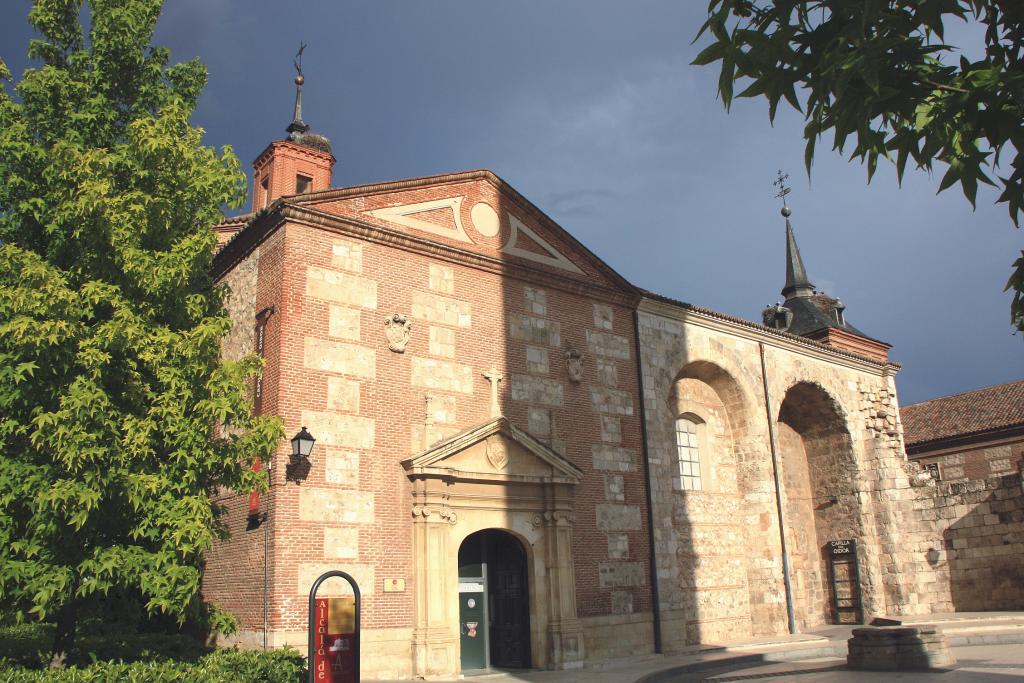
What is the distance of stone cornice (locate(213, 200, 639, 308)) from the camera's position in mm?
14844

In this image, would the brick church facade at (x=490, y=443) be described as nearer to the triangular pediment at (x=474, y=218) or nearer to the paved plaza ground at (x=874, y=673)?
the triangular pediment at (x=474, y=218)

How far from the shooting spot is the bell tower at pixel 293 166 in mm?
30266

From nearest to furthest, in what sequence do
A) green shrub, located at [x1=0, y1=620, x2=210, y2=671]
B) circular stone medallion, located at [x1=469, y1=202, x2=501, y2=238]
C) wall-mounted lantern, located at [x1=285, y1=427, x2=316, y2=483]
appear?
green shrub, located at [x1=0, y1=620, x2=210, y2=671] < wall-mounted lantern, located at [x1=285, y1=427, x2=316, y2=483] < circular stone medallion, located at [x1=469, y1=202, x2=501, y2=238]

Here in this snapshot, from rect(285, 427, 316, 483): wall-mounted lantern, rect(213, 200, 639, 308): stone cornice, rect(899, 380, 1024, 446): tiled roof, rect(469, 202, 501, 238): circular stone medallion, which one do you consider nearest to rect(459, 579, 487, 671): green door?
rect(285, 427, 316, 483): wall-mounted lantern

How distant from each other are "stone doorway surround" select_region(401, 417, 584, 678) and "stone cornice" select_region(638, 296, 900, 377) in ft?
18.9

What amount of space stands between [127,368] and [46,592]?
263cm

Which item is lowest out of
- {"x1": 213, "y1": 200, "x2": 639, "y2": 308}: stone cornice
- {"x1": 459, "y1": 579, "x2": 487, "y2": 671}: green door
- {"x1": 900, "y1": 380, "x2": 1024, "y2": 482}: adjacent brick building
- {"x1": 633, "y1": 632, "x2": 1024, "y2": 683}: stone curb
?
{"x1": 633, "y1": 632, "x2": 1024, "y2": 683}: stone curb

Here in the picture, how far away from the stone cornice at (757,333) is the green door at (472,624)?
26.1 ft

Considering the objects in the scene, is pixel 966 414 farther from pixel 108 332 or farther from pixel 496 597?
pixel 108 332

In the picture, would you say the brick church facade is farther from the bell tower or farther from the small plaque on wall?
the bell tower

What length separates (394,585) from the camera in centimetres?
1405

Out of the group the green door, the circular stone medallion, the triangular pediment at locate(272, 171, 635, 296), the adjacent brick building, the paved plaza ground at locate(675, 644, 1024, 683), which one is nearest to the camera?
the paved plaza ground at locate(675, 644, 1024, 683)

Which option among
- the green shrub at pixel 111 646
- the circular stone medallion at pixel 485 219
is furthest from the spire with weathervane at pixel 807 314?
the green shrub at pixel 111 646

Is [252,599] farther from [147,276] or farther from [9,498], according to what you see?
[147,276]
